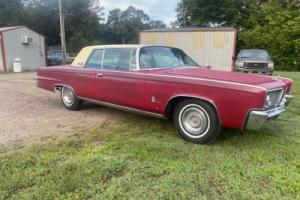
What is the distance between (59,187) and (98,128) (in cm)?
221

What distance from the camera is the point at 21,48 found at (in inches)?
819

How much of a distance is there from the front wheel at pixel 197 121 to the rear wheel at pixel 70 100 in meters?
2.68

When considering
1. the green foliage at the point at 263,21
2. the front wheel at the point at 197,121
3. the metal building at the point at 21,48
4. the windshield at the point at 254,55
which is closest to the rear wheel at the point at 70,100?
the front wheel at the point at 197,121

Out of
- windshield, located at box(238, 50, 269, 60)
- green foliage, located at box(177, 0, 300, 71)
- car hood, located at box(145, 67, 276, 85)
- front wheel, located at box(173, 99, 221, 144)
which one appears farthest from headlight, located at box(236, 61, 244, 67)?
green foliage, located at box(177, 0, 300, 71)

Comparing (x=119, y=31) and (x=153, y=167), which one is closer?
(x=153, y=167)

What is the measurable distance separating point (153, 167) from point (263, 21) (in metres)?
29.1

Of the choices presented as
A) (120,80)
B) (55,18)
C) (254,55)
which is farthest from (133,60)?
(55,18)

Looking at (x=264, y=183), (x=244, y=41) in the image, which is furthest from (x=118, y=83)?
(x=244, y=41)

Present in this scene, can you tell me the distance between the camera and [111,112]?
21.6ft

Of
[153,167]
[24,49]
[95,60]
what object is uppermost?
[24,49]

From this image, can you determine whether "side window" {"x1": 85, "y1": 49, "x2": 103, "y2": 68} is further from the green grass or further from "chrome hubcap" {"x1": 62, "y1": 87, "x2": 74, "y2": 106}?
the green grass

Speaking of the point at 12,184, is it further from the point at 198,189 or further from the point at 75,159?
the point at 198,189

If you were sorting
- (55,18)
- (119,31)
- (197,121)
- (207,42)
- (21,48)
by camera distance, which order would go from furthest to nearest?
(119,31) → (55,18) → (21,48) → (207,42) → (197,121)

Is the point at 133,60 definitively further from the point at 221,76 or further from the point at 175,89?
the point at 221,76
